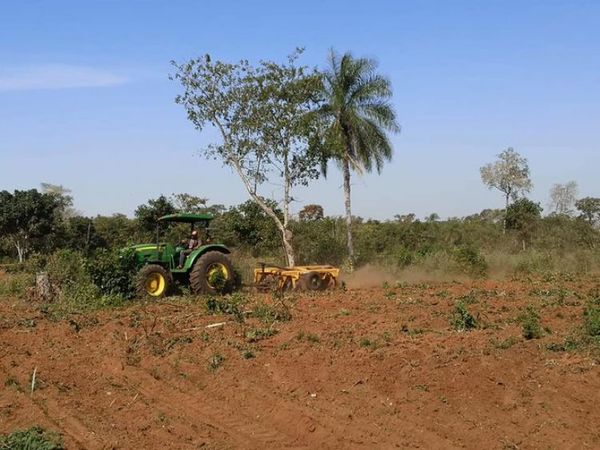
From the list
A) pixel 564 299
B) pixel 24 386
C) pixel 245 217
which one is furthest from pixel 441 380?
pixel 245 217

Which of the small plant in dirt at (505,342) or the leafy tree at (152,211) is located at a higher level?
the leafy tree at (152,211)

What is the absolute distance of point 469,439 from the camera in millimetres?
6496

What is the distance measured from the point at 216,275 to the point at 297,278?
2.30 metres

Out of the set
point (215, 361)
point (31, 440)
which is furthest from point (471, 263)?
point (31, 440)

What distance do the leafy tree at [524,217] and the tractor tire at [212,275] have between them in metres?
18.8

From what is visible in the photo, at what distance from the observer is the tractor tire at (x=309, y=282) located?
685 inches

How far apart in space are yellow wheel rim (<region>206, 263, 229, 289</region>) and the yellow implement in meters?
1.36

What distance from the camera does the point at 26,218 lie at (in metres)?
34.2

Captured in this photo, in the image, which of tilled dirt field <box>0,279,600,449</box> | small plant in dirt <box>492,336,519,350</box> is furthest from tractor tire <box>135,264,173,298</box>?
small plant in dirt <box>492,336,519,350</box>

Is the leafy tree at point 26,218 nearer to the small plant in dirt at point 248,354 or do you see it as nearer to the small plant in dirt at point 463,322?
the small plant in dirt at point 248,354

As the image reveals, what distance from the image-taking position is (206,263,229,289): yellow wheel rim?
1641 centimetres

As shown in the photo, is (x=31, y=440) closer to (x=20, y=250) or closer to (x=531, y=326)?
(x=531, y=326)

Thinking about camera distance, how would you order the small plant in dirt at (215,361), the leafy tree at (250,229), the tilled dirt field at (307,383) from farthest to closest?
1. the leafy tree at (250,229)
2. the small plant in dirt at (215,361)
3. the tilled dirt field at (307,383)

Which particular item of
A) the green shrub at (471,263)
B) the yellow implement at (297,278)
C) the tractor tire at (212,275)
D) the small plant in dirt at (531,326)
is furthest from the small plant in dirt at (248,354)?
the green shrub at (471,263)
